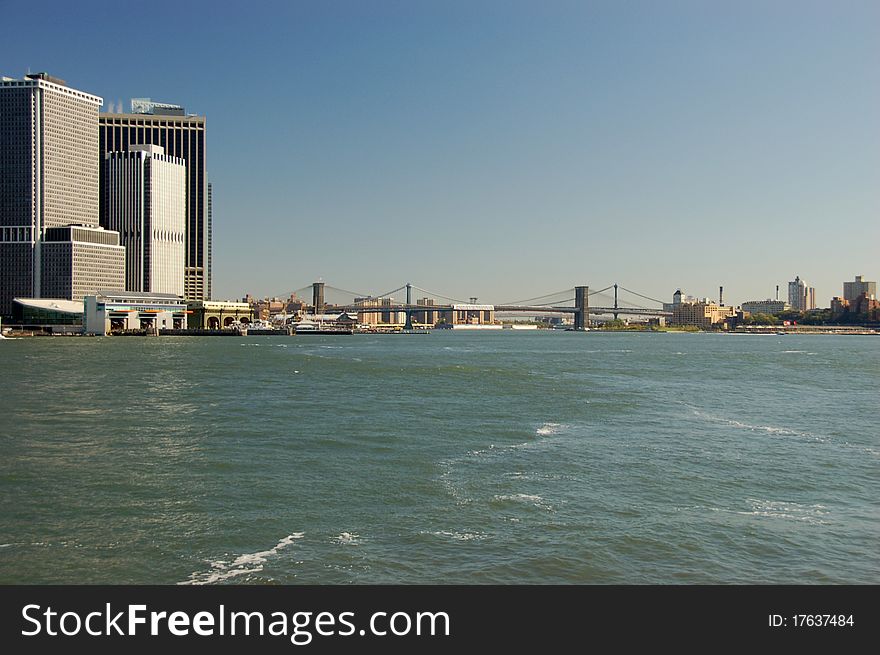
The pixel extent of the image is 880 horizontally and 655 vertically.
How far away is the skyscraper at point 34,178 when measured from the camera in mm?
120375

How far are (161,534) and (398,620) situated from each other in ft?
18.2

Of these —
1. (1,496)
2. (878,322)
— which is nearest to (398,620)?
(1,496)

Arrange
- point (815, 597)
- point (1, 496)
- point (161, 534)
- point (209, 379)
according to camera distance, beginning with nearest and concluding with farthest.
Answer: point (815, 597)
point (161, 534)
point (1, 496)
point (209, 379)

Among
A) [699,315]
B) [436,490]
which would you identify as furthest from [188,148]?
[436,490]

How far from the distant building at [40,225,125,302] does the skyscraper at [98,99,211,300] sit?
3192 cm

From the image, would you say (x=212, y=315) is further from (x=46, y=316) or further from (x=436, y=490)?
(x=436, y=490)

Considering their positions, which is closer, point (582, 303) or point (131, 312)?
point (131, 312)

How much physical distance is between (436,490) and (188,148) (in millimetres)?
158186

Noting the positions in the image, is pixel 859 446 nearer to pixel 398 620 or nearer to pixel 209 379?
pixel 398 620

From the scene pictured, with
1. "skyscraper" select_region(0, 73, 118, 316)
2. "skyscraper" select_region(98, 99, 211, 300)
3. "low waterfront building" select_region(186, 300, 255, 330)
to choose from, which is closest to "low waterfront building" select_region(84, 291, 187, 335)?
"low waterfront building" select_region(186, 300, 255, 330)

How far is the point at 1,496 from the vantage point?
12.3m

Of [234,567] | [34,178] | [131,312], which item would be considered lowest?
[234,567]

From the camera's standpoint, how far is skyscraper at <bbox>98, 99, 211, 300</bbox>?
6068 inches

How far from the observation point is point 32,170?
402ft
